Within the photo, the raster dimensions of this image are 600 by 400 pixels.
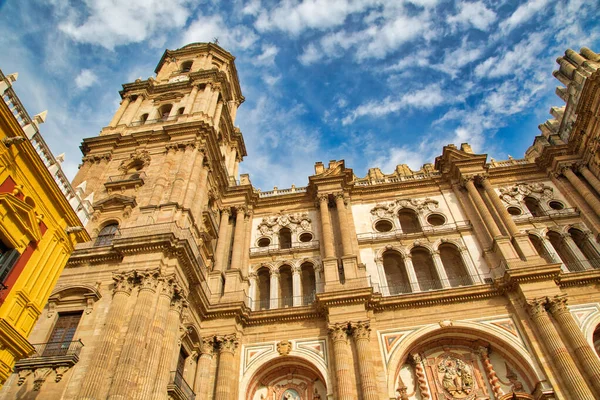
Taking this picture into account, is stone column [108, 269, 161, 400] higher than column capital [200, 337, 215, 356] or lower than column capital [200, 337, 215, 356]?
lower

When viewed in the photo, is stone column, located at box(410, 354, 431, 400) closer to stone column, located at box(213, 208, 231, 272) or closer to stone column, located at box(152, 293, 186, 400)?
stone column, located at box(152, 293, 186, 400)

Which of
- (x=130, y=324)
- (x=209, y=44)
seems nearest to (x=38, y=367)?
(x=130, y=324)

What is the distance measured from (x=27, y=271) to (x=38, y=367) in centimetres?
461

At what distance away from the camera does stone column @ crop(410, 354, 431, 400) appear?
18.6 metres

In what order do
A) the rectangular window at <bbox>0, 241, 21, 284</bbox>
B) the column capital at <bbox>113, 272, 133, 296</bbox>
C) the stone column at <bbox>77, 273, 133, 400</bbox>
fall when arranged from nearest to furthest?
1. the rectangular window at <bbox>0, 241, 21, 284</bbox>
2. the stone column at <bbox>77, 273, 133, 400</bbox>
3. the column capital at <bbox>113, 272, 133, 296</bbox>

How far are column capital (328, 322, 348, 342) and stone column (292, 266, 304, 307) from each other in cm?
341

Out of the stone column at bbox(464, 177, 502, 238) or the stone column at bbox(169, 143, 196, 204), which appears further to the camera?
the stone column at bbox(464, 177, 502, 238)

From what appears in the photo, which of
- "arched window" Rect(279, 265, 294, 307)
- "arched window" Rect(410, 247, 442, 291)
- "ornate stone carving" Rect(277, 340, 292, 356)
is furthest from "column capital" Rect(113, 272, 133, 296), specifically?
"arched window" Rect(410, 247, 442, 291)

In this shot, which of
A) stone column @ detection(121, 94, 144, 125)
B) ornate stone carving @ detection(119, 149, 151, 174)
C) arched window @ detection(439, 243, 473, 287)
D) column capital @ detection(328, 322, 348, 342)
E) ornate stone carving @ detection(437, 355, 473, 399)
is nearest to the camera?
ornate stone carving @ detection(437, 355, 473, 399)

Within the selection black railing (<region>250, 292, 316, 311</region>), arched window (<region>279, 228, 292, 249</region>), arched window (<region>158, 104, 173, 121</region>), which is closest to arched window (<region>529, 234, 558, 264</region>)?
black railing (<region>250, 292, 316, 311</region>)

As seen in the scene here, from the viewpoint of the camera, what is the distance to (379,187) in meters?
28.0

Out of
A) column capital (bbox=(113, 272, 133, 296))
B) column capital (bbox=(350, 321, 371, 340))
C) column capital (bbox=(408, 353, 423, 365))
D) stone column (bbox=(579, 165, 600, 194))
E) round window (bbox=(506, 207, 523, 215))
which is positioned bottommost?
column capital (bbox=(408, 353, 423, 365))

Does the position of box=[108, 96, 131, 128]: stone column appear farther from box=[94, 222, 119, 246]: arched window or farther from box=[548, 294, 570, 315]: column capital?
box=[548, 294, 570, 315]: column capital

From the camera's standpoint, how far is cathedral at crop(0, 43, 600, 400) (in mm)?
16812
